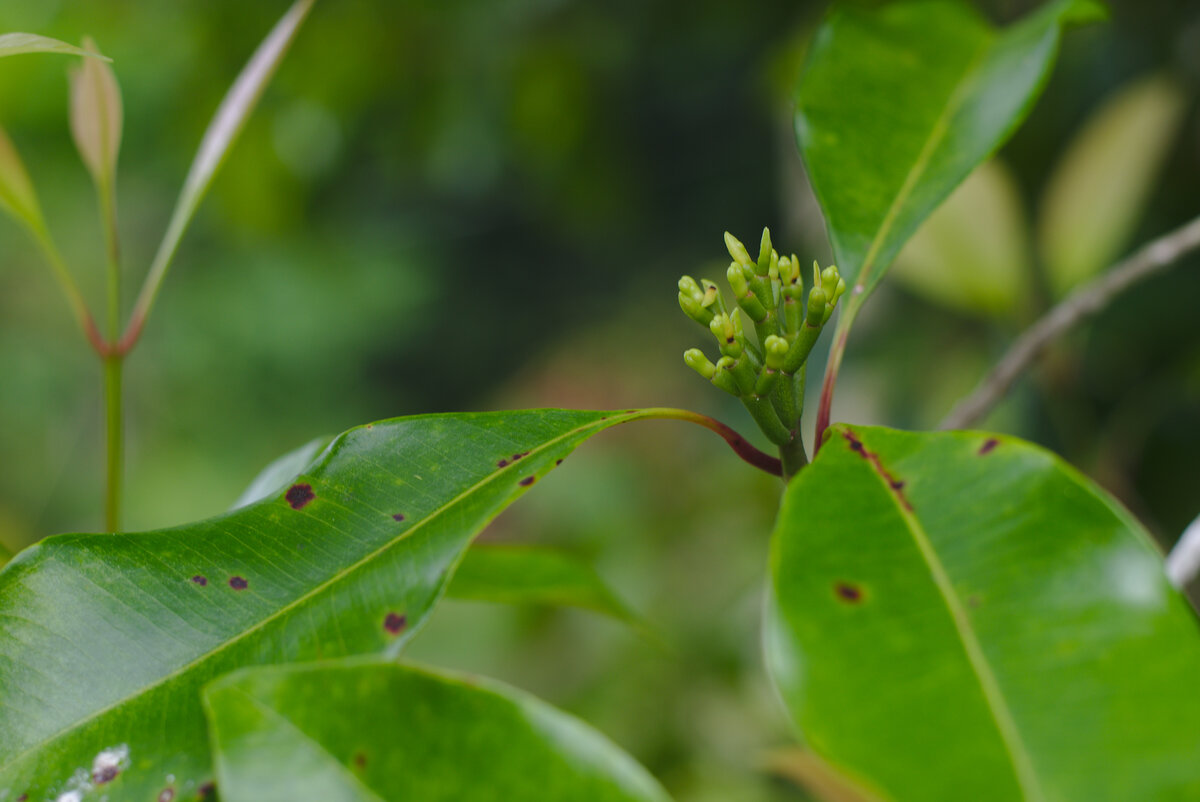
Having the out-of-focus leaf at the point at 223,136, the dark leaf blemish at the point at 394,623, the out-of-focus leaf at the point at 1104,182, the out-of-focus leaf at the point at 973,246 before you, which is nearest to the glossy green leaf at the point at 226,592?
the dark leaf blemish at the point at 394,623

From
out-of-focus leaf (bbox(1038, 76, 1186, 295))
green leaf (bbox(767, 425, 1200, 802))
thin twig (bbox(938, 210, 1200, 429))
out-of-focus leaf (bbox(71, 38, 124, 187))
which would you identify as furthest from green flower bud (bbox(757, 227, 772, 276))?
out-of-focus leaf (bbox(1038, 76, 1186, 295))

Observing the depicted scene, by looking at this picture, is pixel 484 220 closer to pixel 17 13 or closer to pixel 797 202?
pixel 17 13

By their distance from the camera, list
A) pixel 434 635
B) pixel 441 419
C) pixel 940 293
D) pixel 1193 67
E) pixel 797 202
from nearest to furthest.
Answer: pixel 441 419 < pixel 940 293 < pixel 1193 67 < pixel 797 202 < pixel 434 635

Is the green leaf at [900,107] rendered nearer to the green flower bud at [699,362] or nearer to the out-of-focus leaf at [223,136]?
the green flower bud at [699,362]

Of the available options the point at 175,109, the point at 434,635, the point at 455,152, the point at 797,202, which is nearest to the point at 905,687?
the point at 797,202

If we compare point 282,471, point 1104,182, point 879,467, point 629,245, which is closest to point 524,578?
point 282,471

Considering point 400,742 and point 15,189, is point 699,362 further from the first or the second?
point 15,189
